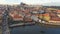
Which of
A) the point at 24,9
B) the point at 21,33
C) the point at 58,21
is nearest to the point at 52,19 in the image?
the point at 58,21

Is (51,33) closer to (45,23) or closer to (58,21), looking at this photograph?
(45,23)

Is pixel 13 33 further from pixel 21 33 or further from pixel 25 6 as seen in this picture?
pixel 25 6

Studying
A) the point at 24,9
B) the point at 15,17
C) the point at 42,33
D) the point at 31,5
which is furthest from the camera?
the point at 31,5

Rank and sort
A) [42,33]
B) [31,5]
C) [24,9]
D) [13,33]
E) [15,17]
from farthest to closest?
[31,5] < [24,9] < [15,17] < [42,33] < [13,33]

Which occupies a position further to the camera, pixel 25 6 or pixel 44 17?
pixel 25 6

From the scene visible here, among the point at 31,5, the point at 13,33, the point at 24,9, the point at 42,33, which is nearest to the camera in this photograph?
the point at 13,33

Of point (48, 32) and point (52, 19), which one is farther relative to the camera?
point (52, 19)

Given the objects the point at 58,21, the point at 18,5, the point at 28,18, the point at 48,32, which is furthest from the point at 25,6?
the point at 48,32

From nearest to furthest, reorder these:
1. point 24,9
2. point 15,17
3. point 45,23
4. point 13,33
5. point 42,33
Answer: point 13,33 < point 42,33 < point 45,23 < point 15,17 < point 24,9

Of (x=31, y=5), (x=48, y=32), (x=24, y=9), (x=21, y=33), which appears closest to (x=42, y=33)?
(x=48, y=32)
